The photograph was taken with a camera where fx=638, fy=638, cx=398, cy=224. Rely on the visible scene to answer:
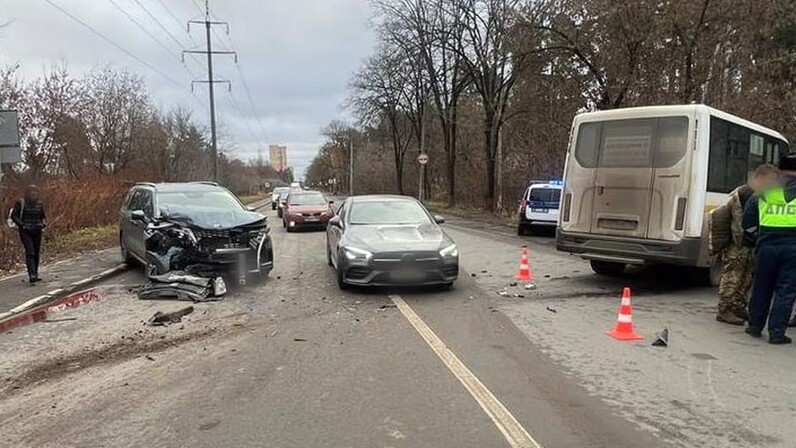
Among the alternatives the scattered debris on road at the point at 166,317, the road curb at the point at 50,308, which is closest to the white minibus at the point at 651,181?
the scattered debris on road at the point at 166,317

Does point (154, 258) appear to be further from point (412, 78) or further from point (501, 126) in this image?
point (412, 78)

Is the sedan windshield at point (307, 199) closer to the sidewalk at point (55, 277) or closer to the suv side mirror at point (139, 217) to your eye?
the sidewalk at point (55, 277)

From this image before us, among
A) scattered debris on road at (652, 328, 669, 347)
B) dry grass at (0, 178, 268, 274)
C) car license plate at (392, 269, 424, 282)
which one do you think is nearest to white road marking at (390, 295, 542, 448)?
car license plate at (392, 269, 424, 282)

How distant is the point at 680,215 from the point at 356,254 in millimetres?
4785

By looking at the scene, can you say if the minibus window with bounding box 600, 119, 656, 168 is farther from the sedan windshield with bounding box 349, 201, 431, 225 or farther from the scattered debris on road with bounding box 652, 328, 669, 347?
the scattered debris on road with bounding box 652, 328, 669, 347

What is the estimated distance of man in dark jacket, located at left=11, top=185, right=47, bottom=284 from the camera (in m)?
10.9

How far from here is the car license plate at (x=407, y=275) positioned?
9.28 meters

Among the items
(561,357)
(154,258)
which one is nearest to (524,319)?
(561,357)

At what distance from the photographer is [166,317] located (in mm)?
8000

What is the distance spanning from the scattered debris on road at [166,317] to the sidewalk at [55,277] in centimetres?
223

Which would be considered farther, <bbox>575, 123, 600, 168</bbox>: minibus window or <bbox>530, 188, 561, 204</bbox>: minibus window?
<bbox>530, 188, 561, 204</bbox>: minibus window

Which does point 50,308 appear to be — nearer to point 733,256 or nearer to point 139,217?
point 139,217

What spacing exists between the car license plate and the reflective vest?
4464 millimetres

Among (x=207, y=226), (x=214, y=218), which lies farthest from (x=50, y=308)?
(x=214, y=218)
